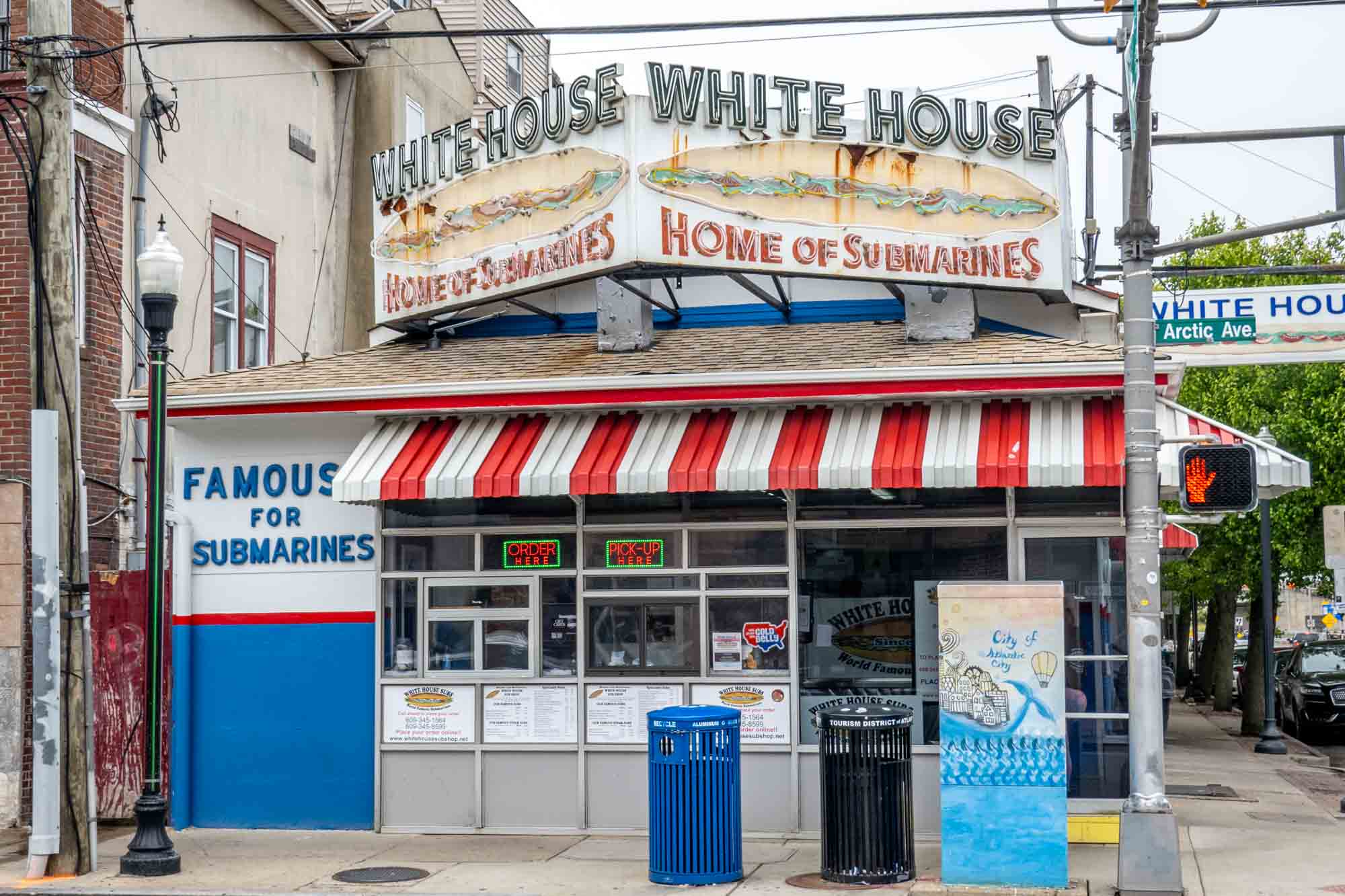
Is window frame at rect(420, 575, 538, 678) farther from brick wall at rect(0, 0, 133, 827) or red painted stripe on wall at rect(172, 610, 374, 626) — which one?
brick wall at rect(0, 0, 133, 827)

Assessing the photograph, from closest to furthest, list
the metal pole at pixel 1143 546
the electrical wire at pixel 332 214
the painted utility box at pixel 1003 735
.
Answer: the metal pole at pixel 1143 546
the painted utility box at pixel 1003 735
the electrical wire at pixel 332 214

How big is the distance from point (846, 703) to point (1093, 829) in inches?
85.7

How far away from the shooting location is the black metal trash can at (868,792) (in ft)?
34.8

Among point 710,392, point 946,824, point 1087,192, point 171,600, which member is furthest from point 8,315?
point 1087,192

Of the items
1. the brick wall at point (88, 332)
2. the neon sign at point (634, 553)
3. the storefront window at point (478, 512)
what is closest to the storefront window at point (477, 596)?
the storefront window at point (478, 512)

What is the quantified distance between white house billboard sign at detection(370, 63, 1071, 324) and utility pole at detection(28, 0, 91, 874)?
11.7 feet

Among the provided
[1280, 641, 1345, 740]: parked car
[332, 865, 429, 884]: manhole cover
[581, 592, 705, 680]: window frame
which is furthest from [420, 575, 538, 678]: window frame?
[1280, 641, 1345, 740]: parked car

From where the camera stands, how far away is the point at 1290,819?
14.2m

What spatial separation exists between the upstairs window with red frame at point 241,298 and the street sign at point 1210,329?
11.3 meters

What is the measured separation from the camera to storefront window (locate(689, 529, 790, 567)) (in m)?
13.0

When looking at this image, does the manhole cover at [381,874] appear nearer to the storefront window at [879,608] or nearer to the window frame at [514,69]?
the storefront window at [879,608]

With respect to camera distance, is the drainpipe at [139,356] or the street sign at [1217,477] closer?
the street sign at [1217,477]

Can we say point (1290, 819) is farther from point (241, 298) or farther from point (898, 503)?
point (241, 298)

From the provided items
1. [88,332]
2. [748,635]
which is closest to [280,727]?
[748,635]
